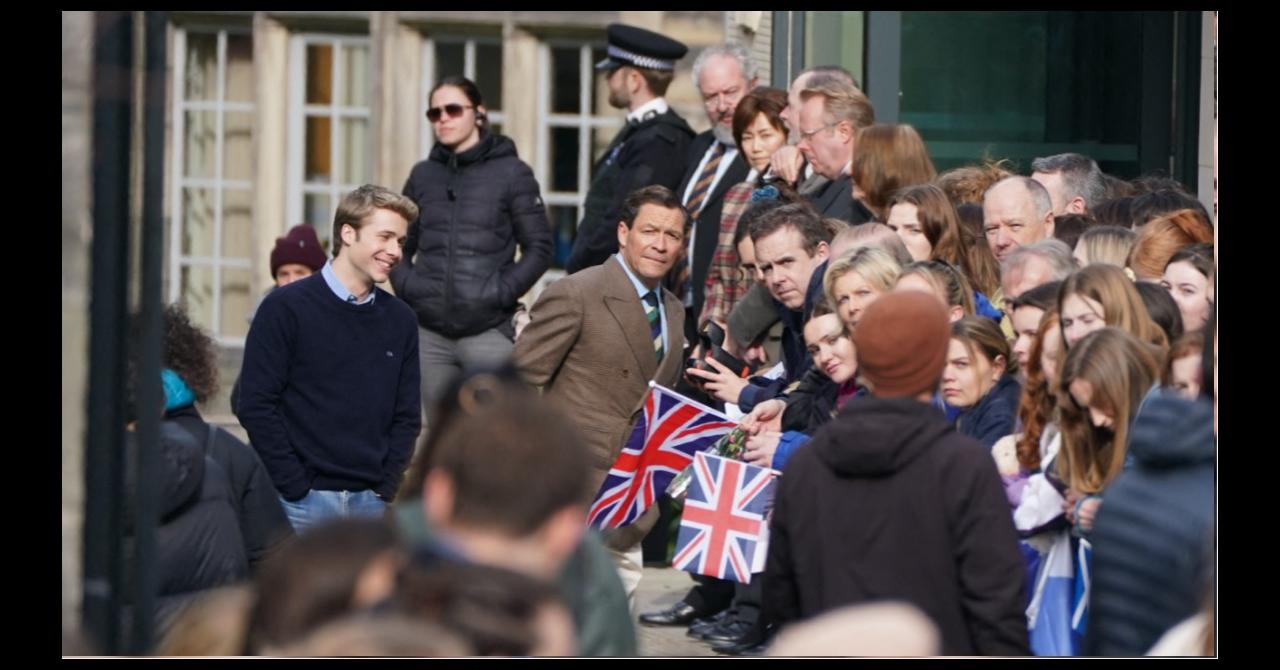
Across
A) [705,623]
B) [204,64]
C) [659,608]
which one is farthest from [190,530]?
[204,64]

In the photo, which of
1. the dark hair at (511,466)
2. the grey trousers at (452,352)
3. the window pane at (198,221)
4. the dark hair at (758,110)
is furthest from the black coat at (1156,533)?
the window pane at (198,221)

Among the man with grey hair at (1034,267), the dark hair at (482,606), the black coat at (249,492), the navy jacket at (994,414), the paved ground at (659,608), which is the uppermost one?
the man with grey hair at (1034,267)

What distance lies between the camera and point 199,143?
1364 centimetres

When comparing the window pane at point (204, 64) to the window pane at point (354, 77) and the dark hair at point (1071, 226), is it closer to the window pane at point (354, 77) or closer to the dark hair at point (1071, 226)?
the window pane at point (354, 77)

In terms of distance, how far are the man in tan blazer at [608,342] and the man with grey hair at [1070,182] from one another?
53.4 inches

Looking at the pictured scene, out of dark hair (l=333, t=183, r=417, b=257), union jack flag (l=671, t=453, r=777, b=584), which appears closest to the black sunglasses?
dark hair (l=333, t=183, r=417, b=257)

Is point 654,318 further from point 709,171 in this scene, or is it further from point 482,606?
point 482,606

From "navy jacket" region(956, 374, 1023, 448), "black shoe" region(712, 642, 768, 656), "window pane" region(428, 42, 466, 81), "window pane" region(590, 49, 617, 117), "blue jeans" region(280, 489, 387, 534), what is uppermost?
"window pane" region(428, 42, 466, 81)

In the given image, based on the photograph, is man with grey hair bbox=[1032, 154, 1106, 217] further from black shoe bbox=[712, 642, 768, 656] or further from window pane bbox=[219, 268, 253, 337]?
window pane bbox=[219, 268, 253, 337]

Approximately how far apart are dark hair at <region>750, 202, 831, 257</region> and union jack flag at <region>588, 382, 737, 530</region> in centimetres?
62

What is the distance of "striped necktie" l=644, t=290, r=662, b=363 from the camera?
7.41 m

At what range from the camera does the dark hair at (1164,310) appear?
5227mm

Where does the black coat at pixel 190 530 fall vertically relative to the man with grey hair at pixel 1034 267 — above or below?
below
